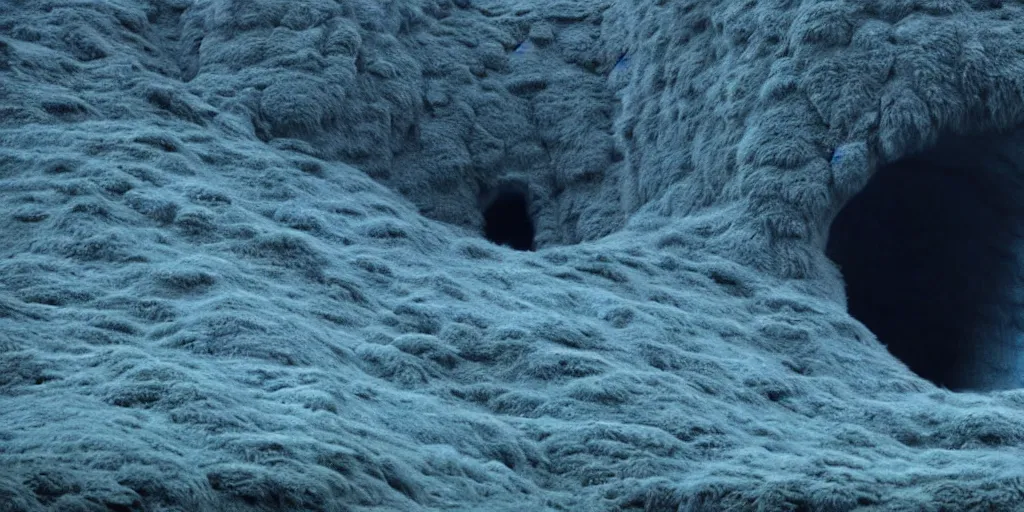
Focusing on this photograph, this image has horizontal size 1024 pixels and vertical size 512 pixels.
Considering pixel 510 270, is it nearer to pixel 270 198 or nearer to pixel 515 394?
pixel 270 198

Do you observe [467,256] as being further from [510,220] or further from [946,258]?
[946,258]

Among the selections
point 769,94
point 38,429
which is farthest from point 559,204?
point 38,429

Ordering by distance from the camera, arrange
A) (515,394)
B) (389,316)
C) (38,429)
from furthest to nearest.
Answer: (389,316) → (515,394) → (38,429)

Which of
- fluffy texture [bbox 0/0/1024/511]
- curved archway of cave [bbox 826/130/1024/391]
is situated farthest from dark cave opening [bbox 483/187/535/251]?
curved archway of cave [bbox 826/130/1024/391]

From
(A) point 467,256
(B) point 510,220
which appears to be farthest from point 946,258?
(A) point 467,256

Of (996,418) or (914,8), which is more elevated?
(914,8)

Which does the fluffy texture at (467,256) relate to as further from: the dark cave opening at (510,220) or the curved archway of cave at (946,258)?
the curved archway of cave at (946,258)

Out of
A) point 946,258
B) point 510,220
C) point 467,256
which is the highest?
point 946,258
